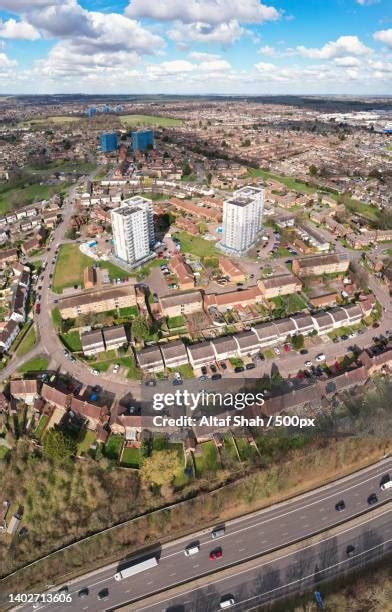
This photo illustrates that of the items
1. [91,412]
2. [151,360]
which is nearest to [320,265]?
[151,360]

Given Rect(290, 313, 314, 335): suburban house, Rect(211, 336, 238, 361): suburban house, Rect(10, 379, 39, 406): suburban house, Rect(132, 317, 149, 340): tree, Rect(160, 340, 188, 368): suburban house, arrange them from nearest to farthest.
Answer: Rect(10, 379, 39, 406): suburban house < Rect(160, 340, 188, 368): suburban house < Rect(211, 336, 238, 361): suburban house < Rect(132, 317, 149, 340): tree < Rect(290, 313, 314, 335): suburban house

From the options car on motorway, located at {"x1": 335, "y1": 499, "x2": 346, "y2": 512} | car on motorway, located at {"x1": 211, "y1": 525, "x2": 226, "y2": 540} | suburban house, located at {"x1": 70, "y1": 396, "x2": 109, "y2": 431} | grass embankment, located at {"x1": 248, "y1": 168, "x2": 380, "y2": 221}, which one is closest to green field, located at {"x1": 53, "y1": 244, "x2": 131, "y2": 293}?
suburban house, located at {"x1": 70, "y1": 396, "x2": 109, "y2": 431}

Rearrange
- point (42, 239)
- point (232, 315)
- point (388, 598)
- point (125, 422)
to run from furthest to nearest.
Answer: point (42, 239)
point (232, 315)
point (125, 422)
point (388, 598)

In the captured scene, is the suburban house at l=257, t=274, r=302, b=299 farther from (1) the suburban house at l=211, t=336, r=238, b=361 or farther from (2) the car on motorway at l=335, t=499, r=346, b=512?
(2) the car on motorway at l=335, t=499, r=346, b=512

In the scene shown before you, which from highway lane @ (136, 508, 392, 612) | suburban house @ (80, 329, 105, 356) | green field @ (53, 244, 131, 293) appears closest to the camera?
highway lane @ (136, 508, 392, 612)

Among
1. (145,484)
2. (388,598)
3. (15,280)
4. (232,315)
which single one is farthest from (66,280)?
(388,598)

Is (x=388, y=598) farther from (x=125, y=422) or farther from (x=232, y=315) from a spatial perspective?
(x=232, y=315)

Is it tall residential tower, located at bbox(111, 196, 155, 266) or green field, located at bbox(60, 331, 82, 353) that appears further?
tall residential tower, located at bbox(111, 196, 155, 266)

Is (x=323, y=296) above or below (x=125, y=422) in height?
above

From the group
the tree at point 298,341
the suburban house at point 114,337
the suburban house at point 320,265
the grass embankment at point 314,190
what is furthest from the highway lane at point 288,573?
the grass embankment at point 314,190
